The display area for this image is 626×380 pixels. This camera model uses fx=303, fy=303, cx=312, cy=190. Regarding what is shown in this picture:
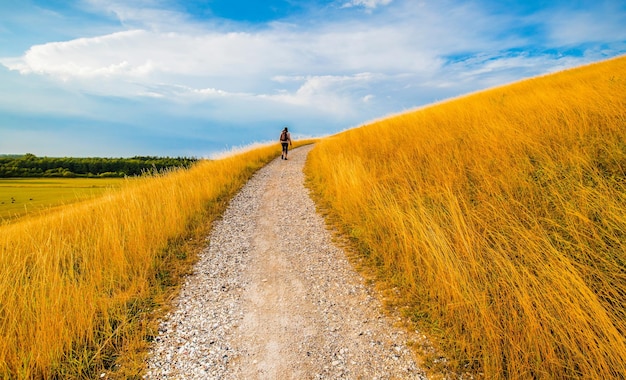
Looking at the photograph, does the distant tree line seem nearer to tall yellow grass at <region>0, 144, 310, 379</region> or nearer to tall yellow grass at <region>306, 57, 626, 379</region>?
tall yellow grass at <region>0, 144, 310, 379</region>

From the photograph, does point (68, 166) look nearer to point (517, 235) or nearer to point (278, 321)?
point (278, 321)

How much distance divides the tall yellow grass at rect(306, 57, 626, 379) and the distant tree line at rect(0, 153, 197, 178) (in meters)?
13.7

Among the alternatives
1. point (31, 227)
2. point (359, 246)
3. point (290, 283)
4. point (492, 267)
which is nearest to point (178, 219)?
point (31, 227)

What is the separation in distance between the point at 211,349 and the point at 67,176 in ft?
65.0

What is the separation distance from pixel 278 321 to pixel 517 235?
351cm

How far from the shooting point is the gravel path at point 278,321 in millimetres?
3250

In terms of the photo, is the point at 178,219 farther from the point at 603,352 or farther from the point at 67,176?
Answer: the point at 67,176

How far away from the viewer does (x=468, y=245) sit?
4.14 meters

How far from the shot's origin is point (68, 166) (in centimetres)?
1869

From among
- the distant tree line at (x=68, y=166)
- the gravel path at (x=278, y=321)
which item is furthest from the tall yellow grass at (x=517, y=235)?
the distant tree line at (x=68, y=166)

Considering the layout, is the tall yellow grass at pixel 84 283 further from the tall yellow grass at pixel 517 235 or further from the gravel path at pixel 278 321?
the tall yellow grass at pixel 517 235

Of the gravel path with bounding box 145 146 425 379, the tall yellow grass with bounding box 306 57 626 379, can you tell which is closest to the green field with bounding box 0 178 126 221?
the gravel path with bounding box 145 146 425 379

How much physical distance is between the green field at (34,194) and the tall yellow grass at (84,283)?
117 cm

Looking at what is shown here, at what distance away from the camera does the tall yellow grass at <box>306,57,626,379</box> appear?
2.89 m
